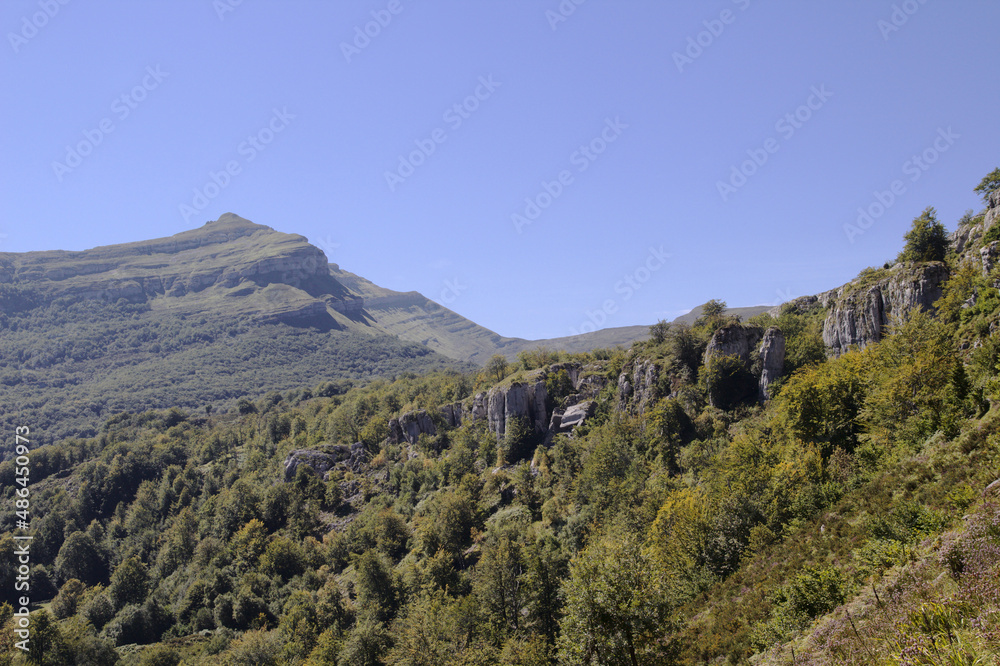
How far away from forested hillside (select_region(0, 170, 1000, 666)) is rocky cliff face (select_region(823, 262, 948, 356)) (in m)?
0.25

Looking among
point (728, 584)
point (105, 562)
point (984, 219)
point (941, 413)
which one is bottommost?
point (105, 562)

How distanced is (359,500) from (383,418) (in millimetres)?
25634

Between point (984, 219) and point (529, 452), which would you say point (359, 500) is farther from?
point (984, 219)

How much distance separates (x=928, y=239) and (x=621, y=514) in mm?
42445

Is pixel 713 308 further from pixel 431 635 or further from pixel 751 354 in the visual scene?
pixel 431 635

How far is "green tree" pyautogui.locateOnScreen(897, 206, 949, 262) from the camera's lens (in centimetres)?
5112

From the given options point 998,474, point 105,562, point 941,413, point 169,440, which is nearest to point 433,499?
point 941,413

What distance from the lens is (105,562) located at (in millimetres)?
109000

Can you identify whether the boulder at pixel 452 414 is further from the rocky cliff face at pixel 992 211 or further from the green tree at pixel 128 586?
the rocky cliff face at pixel 992 211

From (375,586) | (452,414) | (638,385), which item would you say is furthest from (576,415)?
(375,586)

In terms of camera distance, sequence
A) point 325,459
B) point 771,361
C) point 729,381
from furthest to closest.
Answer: point 325,459
point 729,381
point 771,361

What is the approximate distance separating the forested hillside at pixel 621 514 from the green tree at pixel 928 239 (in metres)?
0.23

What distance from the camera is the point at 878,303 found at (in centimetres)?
5084

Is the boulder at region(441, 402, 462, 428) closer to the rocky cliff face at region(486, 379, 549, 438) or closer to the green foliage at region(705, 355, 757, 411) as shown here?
the rocky cliff face at region(486, 379, 549, 438)
